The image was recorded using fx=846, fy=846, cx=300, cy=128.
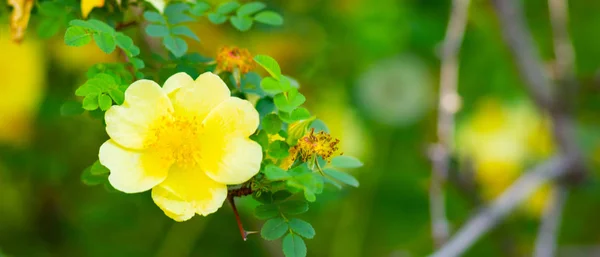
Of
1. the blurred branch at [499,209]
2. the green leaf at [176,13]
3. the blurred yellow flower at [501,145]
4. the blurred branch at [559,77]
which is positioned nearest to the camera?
the green leaf at [176,13]

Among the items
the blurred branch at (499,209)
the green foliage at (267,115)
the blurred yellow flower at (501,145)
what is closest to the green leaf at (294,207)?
the green foliage at (267,115)

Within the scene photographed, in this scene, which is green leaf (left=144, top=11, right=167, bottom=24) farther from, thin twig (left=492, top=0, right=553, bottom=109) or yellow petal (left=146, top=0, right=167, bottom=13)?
thin twig (left=492, top=0, right=553, bottom=109)

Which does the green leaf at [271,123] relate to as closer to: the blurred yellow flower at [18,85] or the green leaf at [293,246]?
the green leaf at [293,246]

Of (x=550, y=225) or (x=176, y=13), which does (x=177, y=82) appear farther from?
(x=550, y=225)

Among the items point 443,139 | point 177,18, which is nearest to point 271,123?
point 177,18

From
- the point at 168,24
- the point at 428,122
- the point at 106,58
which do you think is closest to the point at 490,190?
the point at 428,122

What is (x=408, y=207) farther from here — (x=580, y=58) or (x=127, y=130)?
(x=127, y=130)
